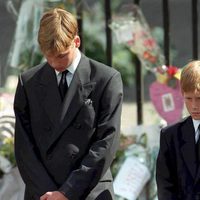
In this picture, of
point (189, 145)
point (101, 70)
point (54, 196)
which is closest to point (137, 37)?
point (101, 70)

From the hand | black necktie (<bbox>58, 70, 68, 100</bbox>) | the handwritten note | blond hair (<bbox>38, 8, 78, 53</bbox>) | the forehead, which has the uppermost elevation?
blond hair (<bbox>38, 8, 78, 53</bbox>)

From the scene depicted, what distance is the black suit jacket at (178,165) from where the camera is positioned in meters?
4.05

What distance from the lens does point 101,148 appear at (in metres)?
4.09

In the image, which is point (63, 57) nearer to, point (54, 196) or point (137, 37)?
point (54, 196)

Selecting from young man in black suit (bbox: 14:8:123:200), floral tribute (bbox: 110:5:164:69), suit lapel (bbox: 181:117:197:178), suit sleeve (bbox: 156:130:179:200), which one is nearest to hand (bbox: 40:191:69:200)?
young man in black suit (bbox: 14:8:123:200)

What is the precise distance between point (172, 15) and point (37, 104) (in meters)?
7.03

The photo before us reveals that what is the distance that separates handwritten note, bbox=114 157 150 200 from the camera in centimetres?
553

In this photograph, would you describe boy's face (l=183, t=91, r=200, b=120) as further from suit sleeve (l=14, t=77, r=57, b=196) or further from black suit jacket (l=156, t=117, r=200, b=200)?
suit sleeve (l=14, t=77, r=57, b=196)

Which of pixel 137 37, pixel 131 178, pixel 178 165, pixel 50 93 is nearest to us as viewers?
pixel 178 165

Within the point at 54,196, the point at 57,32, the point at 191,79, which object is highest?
the point at 57,32

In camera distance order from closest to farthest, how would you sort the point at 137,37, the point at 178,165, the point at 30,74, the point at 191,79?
the point at 191,79 < the point at 178,165 < the point at 30,74 < the point at 137,37

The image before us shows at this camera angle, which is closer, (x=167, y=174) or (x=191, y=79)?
(x=191, y=79)

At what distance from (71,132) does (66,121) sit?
0.19 feet

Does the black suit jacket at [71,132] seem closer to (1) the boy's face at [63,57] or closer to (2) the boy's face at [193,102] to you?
(1) the boy's face at [63,57]
